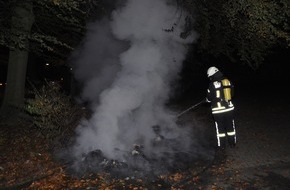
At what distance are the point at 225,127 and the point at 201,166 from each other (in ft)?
5.42

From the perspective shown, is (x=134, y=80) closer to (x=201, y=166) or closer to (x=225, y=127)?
(x=225, y=127)

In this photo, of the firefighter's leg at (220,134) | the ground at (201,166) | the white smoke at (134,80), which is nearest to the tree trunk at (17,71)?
the ground at (201,166)

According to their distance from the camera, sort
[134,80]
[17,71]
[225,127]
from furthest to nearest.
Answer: [17,71]
[134,80]
[225,127]

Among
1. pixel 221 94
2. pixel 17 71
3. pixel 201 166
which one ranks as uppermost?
pixel 17 71

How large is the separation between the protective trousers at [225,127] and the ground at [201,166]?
28cm

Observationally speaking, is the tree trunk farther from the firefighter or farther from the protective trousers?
the protective trousers

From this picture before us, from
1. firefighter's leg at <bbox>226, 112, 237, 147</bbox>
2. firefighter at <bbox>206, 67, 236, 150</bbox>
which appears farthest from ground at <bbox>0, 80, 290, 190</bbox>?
firefighter at <bbox>206, 67, 236, 150</bbox>

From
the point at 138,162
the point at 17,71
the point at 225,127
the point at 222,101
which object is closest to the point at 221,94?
the point at 222,101

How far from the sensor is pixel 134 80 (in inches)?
400

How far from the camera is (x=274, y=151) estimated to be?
28.6 ft

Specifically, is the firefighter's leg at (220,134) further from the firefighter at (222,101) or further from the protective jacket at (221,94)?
the protective jacket at (221,94)

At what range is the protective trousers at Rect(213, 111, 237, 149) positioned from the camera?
8922 mm

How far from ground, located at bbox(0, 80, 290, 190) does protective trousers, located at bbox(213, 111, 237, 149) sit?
275 mm

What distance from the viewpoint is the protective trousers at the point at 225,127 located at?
29.3 feet
